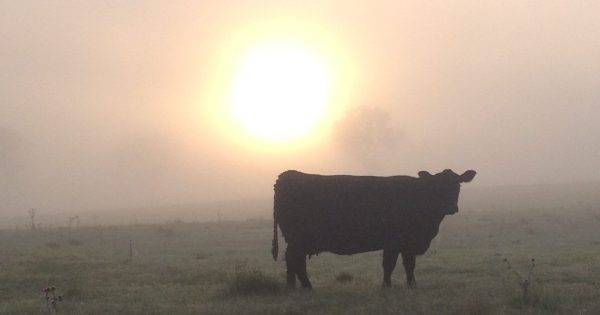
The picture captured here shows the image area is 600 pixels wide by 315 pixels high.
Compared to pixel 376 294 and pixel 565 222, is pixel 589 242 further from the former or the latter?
pixel 376 294

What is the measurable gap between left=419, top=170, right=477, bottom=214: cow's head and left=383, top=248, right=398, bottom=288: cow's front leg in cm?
165

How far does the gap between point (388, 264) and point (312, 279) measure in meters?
3.05

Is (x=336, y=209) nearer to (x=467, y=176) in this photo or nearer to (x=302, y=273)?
(x=302, y=273)

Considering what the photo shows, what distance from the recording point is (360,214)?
14922 millimetres

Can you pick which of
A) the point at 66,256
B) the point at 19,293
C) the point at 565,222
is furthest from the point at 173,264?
the point at 565,222

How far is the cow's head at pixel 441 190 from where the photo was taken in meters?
15.5

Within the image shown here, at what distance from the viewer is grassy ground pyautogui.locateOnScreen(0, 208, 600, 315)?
11.8 metres

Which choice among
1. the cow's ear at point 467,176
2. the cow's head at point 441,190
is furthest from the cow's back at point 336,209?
the cow's ear at point 467,176

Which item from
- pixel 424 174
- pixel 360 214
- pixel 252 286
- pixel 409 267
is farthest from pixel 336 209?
pixel 252 286

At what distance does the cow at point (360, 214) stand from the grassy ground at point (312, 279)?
33.8 inches

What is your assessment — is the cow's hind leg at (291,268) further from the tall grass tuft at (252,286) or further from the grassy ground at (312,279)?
the tall grass tuft at (252,286)

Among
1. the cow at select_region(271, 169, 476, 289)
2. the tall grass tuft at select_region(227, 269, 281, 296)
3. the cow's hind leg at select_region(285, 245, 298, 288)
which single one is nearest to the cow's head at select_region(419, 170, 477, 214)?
the cow at select_region(271, 169, 476, 289)

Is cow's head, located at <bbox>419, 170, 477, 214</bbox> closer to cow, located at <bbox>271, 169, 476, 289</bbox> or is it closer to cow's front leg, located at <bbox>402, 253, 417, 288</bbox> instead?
cow, located at <bbox>271, 169, 476, 289</bbox>

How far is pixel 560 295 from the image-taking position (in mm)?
12453
